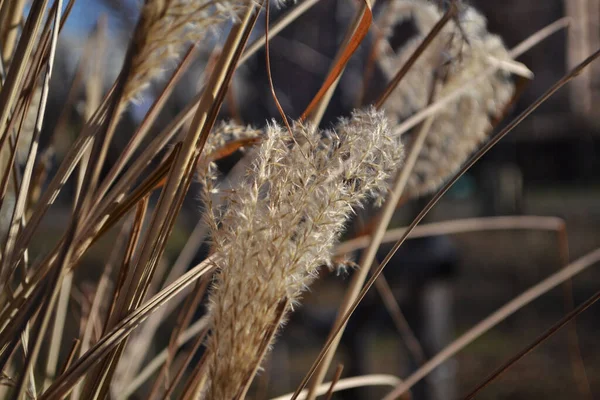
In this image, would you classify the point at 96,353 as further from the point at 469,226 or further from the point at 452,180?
the point at 469,226

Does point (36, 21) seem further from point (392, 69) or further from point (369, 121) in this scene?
point (392, 69)

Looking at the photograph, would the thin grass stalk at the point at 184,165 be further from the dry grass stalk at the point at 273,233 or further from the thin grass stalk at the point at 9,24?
the thin grass stalk at the point at 9,24

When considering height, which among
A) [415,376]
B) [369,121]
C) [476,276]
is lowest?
[476,276]

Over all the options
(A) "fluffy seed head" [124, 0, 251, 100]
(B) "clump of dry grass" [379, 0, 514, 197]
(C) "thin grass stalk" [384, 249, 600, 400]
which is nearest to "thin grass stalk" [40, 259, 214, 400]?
(A) "fluffy seed head" [124, 0, 251, 100]

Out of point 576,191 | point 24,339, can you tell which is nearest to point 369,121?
point 24,339

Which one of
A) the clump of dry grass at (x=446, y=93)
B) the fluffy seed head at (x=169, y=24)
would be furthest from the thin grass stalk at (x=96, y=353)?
the clump of dry grass at (x=446, y=93)
